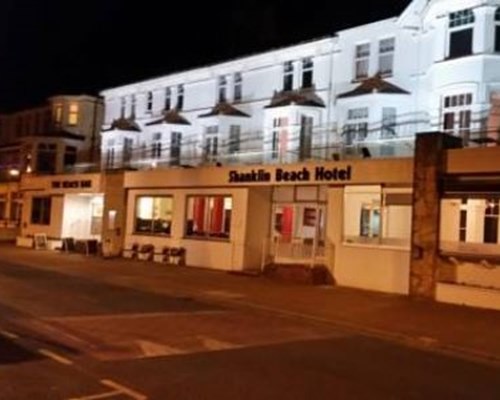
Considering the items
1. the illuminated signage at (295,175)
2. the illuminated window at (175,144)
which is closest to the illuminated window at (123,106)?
the illuminated window at (175,144)

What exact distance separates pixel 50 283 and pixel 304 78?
14.8 m

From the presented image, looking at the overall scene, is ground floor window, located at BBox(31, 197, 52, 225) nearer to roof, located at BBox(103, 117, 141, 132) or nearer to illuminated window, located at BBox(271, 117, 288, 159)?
roof, located at BBox(103, 117, 141, 132)

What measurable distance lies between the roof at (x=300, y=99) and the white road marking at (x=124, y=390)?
2278 cm

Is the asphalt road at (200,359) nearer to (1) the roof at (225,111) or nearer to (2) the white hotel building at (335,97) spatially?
(2) the white hotel building at (335,97)

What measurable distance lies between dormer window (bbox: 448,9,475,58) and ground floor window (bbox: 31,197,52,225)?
23.9 metres

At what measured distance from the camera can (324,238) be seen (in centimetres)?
2609

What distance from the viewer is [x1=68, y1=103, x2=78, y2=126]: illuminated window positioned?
167 feet

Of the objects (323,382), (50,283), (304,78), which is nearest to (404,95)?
(304,78)

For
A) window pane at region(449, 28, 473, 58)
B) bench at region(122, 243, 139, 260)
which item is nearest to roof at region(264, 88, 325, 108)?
window pane at region(449, 28, 473, 58)

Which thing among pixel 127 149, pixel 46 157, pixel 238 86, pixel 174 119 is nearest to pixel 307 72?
pixel 238 86

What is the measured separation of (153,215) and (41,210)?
37.3 feet

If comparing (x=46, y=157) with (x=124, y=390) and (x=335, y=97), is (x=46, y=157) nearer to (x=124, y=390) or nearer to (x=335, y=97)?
(x=335, y=97)

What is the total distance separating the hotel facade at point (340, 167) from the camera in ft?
70.1

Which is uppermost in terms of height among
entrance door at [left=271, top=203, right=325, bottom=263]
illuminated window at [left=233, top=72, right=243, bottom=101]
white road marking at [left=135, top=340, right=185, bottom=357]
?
illuminated window at [left=233, top=72, right=243, bottom=101]
